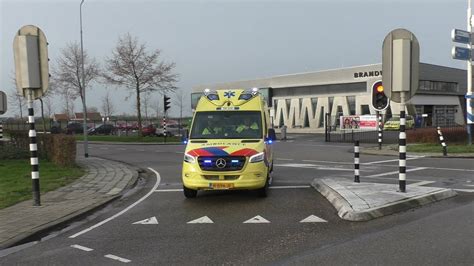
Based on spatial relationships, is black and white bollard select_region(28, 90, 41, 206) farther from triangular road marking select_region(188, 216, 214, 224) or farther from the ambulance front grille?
triangular road marking select_region(188, 216, 214, 224)

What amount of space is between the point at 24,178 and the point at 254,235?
31.3 ft

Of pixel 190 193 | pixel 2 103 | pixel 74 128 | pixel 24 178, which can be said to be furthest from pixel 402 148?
pixel 74 128

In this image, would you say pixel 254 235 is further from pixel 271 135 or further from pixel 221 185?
pixel 271 135

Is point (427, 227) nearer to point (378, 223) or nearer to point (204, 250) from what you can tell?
point (378, 223)

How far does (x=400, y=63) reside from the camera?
9930 mm

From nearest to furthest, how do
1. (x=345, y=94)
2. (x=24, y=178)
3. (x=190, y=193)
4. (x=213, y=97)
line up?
(x=190, y=193)
(x=213, y=97)
(x=24, y=178)
(x=345, y=94)

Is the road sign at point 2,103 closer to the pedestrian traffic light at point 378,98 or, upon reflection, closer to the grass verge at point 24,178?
the grass verge at point 24,178

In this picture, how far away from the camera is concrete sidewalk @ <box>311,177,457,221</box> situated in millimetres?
8219

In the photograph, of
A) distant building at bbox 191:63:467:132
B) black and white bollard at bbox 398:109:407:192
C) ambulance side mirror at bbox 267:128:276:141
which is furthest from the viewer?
distant building at bbox 191:63:467:132

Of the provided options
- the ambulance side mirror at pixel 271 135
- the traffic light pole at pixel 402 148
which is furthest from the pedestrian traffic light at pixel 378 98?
the traffic light pole at pixel 402 148

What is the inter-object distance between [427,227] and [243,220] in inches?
117

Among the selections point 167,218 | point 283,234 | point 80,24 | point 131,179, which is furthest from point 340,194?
point 80,24

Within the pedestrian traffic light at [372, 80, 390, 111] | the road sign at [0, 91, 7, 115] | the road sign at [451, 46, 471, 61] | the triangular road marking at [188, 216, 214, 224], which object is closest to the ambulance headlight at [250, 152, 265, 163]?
the triangular road marking at [188, 216, 214, 224]

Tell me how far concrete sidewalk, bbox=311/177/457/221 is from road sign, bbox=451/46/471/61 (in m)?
16.7
